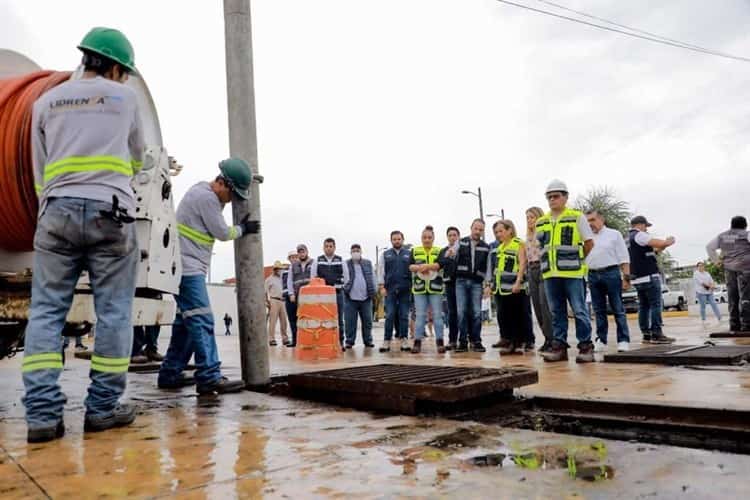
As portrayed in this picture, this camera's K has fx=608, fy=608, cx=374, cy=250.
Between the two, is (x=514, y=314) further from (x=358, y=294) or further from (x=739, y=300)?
(x=739, y=300)

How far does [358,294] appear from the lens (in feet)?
33.9

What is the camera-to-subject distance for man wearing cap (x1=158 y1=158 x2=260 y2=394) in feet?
14.3

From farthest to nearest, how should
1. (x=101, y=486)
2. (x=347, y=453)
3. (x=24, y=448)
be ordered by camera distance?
(x=24, y=448) → (x=347, y=453) → (x=101, y=486)

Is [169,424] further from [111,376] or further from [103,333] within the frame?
[103,333]

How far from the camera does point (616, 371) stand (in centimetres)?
486

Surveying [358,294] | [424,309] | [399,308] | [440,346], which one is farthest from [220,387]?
[358,294]

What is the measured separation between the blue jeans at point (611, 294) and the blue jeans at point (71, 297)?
223 inches

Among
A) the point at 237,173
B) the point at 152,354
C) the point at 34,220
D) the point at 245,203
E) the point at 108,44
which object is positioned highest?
the point at 108,44

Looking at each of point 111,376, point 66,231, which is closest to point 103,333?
point 111,376

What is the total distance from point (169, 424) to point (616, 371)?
3.45 meters

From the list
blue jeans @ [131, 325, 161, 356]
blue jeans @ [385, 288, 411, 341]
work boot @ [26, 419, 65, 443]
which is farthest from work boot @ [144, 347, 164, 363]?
work boot @ [26, 419, 65, 443]

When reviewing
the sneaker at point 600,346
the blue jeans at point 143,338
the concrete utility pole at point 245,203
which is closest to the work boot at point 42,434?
the concrete utility pole at point 245,203

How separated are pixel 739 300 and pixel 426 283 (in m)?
4.89

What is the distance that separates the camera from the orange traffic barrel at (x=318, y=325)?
8.52m
